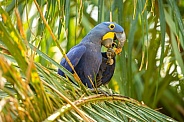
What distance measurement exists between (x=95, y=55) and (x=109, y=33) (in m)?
0.12

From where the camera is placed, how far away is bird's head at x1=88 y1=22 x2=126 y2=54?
151 cm

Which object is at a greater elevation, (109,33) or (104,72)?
(109,33)

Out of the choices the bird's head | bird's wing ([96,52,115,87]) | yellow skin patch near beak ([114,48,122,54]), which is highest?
→ the bird's head

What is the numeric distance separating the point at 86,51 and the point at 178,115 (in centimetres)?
104

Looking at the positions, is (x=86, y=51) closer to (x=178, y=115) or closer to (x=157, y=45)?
(x=157, y=45)

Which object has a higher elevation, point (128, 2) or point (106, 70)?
point (128, 2)

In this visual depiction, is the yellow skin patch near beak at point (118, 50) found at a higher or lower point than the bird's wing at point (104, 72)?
higher

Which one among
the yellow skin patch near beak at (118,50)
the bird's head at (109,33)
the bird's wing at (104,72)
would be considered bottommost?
the bird's wing at (104,72)

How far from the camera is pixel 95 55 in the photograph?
1457 mm

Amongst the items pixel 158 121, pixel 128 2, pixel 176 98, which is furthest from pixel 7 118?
pixel 176 98

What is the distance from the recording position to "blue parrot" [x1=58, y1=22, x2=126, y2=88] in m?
1.45

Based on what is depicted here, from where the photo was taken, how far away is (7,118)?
581 mm

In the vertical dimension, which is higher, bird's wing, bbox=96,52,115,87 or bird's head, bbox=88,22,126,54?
bird's head, bbox=88,22,126,54

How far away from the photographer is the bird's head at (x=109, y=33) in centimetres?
151
